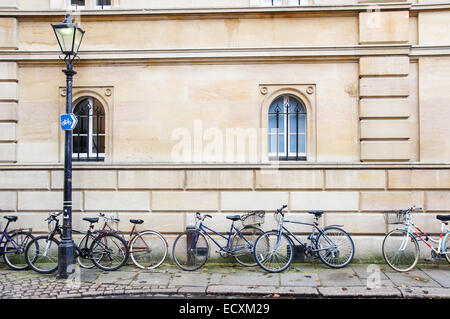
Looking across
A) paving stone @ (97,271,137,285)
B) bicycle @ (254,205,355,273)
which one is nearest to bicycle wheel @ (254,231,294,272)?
bicycle @ (254,205,355,273)

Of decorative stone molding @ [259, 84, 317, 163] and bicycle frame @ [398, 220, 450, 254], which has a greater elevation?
decorative stone molding @ [259, 84, 317, 163]

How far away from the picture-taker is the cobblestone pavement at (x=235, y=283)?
23.1 feet

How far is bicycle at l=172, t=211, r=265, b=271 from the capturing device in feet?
28.0

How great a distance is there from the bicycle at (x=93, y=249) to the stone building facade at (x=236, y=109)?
807mm

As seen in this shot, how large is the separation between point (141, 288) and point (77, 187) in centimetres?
335

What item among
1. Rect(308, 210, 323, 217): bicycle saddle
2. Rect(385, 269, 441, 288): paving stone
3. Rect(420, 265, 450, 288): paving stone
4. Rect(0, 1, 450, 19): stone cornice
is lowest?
Rect(385, 269, 441, 288): paving stone

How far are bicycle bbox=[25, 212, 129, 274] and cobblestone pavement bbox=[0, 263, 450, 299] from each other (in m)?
0.25

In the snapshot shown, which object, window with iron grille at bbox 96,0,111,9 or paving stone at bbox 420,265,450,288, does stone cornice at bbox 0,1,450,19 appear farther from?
paving stone at bbox 420,265,450,288

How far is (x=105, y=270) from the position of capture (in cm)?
846

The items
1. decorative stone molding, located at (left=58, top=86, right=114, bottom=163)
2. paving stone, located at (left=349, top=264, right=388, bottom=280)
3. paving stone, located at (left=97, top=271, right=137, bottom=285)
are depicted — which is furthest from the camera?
→ decorative stone molding, located at (left=58, top=86, right=114, bottom=163)

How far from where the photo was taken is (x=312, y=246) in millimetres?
8641

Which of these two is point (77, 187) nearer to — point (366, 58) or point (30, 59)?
point (30, 59)

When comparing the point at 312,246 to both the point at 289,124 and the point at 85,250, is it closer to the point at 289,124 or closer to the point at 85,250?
the point at 289,124
